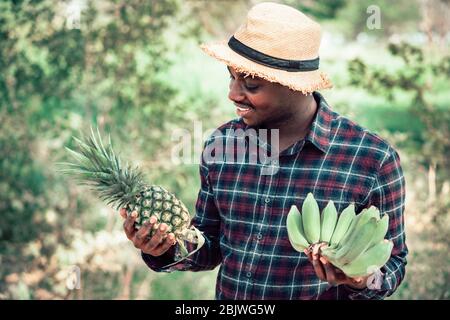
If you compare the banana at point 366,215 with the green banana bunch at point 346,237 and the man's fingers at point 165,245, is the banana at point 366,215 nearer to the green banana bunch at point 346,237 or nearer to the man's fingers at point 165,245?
the green banana bunch at point 346,237

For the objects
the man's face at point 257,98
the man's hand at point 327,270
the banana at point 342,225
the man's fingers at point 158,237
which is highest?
the man's face at point 257,98

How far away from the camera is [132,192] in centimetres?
293

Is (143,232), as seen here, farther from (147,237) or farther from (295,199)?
(295,199)

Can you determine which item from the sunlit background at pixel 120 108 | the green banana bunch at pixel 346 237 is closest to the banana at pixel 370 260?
the green banana bunch at pixel 346 237

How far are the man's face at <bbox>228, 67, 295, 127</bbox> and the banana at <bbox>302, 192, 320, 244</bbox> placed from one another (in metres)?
0.46

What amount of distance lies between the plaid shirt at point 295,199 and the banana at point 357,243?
367mm

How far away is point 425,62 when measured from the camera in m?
6.07

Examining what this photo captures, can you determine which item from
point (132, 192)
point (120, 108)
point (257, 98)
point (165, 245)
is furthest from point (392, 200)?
point (120, 108)

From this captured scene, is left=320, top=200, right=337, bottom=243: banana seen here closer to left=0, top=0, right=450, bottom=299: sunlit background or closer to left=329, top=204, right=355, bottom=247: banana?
left=329, top=204, right=355, bottom=247: banana

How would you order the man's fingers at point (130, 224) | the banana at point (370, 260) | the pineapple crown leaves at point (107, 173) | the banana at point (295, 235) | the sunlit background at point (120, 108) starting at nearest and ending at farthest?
the banana at point (370, 260) < the banana at point (295, 235) < the man's fingers at point (130, 224) < the pineapple crown leaves at point (107, 173) < the sunlit background at point (120, 108)

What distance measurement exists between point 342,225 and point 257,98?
23.9 inches

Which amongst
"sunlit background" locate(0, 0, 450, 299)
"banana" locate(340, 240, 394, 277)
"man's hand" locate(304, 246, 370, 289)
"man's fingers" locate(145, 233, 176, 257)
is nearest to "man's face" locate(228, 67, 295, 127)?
"man's fingers" locate(145, 233, 176, 257)

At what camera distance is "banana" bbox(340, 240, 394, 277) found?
8.20ft

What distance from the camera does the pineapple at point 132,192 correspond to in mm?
2861
